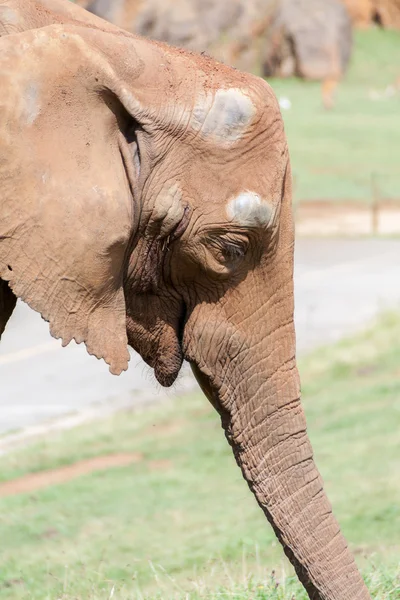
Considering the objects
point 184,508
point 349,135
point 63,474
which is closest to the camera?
point 184,508

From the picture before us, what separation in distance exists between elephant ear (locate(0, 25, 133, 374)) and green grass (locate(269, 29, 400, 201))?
2336 centimetres

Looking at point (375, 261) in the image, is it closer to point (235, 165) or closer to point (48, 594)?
point (48, 594)

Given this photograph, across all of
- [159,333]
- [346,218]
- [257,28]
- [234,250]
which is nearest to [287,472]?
[159,333]

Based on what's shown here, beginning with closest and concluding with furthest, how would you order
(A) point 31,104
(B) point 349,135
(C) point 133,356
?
(A) point 31,104 < (C) point 133,356 < (B) point 349,135

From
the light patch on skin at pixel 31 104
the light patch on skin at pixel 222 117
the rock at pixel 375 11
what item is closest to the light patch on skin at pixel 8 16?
the light patch on skin at pixel 31 104

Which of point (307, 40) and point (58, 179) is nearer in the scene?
point (58, 179)

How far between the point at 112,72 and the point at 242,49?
4613 centimetres

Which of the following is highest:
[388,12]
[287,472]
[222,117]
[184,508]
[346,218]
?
[222,117]

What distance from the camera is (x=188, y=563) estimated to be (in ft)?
23.0

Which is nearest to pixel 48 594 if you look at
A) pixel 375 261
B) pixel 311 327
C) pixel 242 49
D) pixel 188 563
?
pixel 188 563

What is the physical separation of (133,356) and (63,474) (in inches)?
42.9

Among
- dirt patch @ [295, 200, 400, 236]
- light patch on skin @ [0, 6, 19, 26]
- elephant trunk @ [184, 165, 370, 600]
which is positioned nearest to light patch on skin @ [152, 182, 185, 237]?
elephant trunk @ [184, 165, 370, 600]

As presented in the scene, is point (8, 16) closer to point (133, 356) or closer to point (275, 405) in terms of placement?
point (275, 405)

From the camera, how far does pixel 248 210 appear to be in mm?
3811
